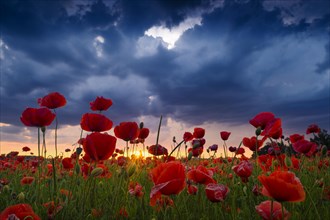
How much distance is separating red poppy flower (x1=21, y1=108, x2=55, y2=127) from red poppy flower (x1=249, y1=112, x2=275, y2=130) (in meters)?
1.91

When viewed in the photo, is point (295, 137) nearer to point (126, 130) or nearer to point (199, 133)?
point (199, 133)

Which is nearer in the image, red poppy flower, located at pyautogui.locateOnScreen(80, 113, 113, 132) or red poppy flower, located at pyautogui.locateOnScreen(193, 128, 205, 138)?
red poppy flower, located at pyautogui.locateOnScreen(80, 113, 113, 132)

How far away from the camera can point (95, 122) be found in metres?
2.72

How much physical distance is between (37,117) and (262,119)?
2071 mm

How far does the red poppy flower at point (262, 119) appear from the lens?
10.1ft

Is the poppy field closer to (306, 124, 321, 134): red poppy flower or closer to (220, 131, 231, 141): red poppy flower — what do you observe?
(220, 131, 231, 141): red poppy flower

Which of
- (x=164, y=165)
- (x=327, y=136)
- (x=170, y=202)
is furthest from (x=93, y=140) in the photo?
(x=327, y=136)

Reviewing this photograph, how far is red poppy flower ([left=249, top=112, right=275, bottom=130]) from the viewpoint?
3.08 meters

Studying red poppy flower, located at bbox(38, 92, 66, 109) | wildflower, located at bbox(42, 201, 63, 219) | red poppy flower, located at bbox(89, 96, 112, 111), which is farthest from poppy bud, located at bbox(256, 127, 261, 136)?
red poppy flower, located at bbox(38, 92, 66, 109)

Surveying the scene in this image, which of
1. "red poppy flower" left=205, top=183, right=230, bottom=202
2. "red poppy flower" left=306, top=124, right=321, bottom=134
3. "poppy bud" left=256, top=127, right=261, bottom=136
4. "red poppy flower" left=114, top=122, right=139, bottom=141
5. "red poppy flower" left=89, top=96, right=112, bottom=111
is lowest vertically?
"red poppy flower" left=205, top=183, right=230, bottom=202

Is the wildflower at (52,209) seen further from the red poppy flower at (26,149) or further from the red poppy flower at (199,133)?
the red poppy flower at (26,149)

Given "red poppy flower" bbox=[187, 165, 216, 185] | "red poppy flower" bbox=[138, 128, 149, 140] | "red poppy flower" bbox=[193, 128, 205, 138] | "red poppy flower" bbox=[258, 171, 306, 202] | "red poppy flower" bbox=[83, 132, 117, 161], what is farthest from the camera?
"red poppy flower" bbox=[193, 128, 205, 138]

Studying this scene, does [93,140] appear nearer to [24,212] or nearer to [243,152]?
[24,212]

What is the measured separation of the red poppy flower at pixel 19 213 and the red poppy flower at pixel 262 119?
85.1 inches
